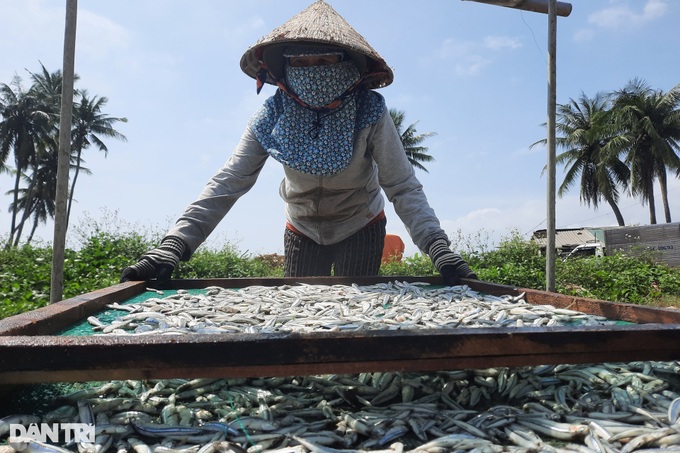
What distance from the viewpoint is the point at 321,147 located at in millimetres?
2627

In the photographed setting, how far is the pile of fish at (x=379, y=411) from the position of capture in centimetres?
99

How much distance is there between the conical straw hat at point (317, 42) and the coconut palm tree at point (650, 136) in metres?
24.2

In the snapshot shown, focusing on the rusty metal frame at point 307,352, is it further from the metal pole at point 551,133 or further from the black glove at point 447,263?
the metal pole at point 551,133

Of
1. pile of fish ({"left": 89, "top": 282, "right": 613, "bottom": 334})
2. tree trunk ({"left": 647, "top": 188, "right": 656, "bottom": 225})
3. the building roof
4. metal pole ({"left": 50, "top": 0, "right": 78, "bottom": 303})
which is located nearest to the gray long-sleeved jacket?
pile of fish ({"left": 89, "top": 282, "right": 613, "bottom": 334})

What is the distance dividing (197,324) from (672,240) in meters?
18.2

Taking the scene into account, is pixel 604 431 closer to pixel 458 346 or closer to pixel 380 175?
pixel 458 346

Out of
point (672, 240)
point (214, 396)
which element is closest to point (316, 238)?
point (214, 396)

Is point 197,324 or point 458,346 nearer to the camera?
point 458,346

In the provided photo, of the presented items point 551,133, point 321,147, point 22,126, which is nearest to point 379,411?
point 321,147

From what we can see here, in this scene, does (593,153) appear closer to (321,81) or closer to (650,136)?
(650,136)

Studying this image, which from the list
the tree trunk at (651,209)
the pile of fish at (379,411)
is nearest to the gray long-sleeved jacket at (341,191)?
the pile of fish at (379,411)

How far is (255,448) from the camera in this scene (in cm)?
97

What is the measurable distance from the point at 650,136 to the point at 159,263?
25.8 metres

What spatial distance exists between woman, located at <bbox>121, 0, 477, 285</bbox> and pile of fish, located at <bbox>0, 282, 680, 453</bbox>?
1052 mm
